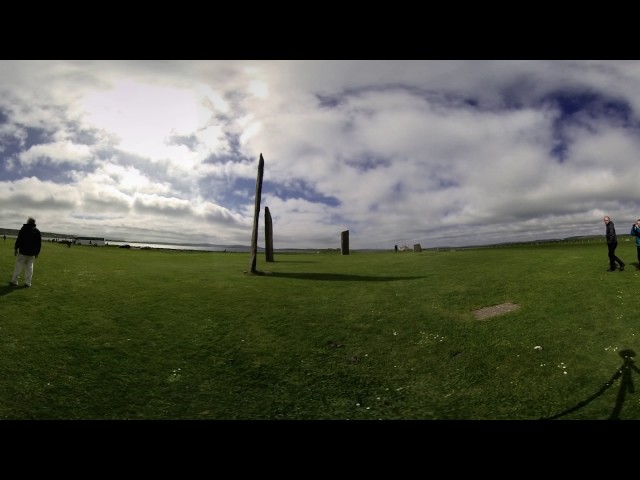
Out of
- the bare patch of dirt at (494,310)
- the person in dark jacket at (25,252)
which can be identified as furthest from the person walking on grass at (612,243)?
the person in dark jacket at (25,252)

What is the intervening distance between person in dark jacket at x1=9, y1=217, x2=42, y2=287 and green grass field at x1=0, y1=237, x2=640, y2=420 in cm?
67

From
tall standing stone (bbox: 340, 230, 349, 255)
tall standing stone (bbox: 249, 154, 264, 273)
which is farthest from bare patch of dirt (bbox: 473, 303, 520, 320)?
tall standing stone (bbox: 340, 230, 349, 255)

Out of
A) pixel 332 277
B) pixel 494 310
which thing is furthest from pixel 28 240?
pixel 494 310

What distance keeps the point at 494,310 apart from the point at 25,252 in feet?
70.5

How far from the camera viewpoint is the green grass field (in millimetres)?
9445

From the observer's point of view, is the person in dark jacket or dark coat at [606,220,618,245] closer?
the person in dark jacket

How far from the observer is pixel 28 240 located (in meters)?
17.0

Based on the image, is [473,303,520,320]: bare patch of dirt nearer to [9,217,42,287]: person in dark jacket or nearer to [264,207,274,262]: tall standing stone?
[9,217,42,287]: person in dark jacket

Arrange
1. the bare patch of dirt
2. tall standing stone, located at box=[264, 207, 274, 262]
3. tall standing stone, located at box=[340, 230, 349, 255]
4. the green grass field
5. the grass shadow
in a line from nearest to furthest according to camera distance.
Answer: the green grass field → the bare patch of dirt → the grass shadow → tall standing stone, located at box=[264, 207, 274, 262] → tall standing stone, located at box=[340, 230, 349, 255]

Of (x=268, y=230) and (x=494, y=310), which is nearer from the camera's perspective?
(x=494, y=310)

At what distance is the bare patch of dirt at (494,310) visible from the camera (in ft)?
51.9

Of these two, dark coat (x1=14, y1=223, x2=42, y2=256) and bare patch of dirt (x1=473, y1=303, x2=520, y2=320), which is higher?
dark coat (x1=14, y1=223, x2=42, y2=256)

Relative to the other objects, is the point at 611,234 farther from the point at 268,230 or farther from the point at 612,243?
the point at 268,230
